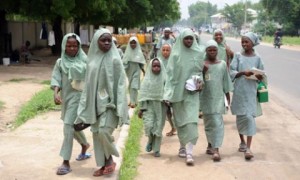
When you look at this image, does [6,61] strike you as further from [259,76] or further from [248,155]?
[248,155]

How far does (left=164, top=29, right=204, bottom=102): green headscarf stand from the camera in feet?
19.9

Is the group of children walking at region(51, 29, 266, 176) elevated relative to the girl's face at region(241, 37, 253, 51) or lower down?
lower down

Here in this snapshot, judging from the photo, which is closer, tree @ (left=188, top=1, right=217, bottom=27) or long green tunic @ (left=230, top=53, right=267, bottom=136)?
long green tunic @ (left=230, top=53, right=267, bottom=136)

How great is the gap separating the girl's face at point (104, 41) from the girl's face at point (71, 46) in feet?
1.39

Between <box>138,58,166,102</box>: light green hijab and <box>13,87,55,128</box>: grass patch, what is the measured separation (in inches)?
113

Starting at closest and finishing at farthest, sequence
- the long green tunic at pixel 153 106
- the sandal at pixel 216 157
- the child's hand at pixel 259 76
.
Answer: the sandal at pixel 216 157, the child's hand at pixel 259 76, the long green tunic at pixel 153 106

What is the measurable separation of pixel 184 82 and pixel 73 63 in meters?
1.49

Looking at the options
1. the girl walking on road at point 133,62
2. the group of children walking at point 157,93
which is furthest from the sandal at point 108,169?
the girl walking on road at point 133,62

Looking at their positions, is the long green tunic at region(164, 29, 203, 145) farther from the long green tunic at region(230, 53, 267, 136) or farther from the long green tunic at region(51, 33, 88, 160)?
the long green tunic at region(51, 33, 88, 160)

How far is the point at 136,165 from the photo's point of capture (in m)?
6.07

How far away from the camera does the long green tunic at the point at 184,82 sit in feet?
19.9

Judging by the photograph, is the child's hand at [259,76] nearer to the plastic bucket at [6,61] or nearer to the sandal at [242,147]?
the sandal at [242,147]

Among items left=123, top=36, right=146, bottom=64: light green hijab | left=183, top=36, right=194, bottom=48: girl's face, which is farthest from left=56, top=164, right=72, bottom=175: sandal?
left=123, top=36, right=146, bottom=64: light green hijab

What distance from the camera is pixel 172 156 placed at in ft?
21.4
